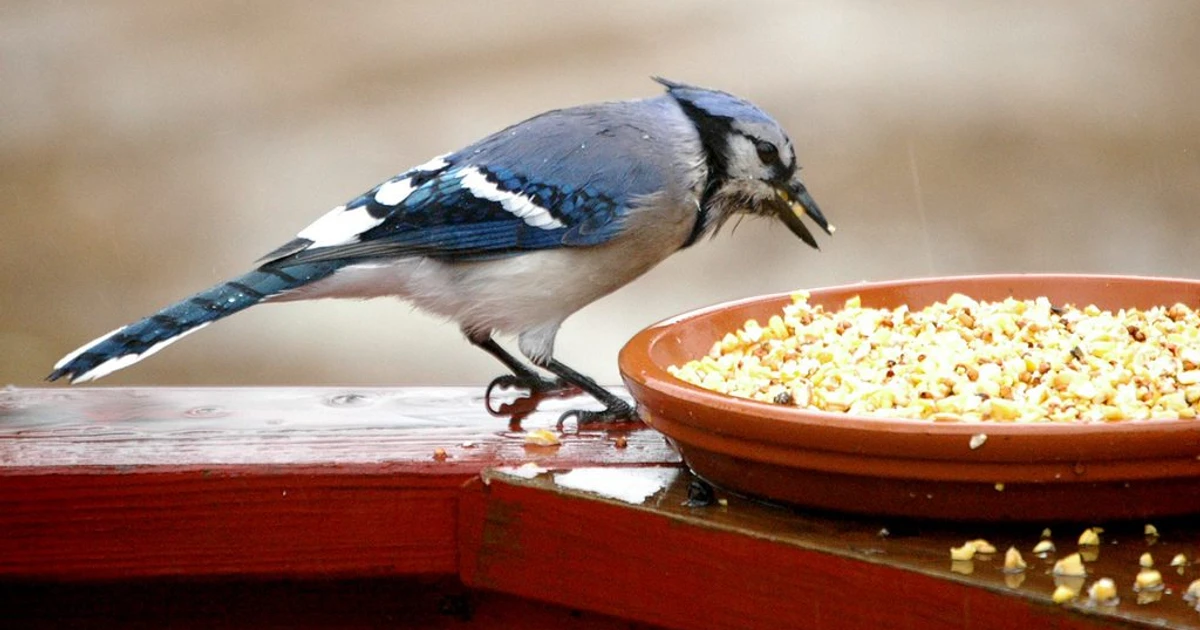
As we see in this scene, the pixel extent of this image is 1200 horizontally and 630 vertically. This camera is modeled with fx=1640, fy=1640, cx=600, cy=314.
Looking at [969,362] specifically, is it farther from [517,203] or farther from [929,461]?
[517,203]

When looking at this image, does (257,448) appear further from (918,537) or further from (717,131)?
(717,131)

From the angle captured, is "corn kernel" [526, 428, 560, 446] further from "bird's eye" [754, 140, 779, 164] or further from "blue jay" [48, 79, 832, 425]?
"bird's eye" [754, 140, 779, 164]

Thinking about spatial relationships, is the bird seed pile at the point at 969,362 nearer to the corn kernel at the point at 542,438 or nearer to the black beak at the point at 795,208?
the corn kernel at the point at 542,438

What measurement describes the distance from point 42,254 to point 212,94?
0.97 m

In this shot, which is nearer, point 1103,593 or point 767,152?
point 1103,593

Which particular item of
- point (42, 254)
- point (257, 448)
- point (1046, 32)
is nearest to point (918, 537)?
point (257, 448)

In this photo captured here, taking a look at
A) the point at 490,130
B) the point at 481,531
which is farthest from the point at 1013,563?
the point at 490,130

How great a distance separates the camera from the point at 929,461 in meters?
1.59

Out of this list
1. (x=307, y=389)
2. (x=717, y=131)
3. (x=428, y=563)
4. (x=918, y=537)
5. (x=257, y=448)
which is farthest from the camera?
(x=717, y=131)

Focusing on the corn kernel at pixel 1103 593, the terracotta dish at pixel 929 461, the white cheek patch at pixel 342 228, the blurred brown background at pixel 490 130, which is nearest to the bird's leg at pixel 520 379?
the white cheek patch at pixel 342 228

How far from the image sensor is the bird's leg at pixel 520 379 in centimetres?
305

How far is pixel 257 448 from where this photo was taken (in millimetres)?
2107

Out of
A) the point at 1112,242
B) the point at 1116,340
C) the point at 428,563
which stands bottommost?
the point at 1112,242

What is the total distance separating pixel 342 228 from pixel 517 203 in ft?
1.09
